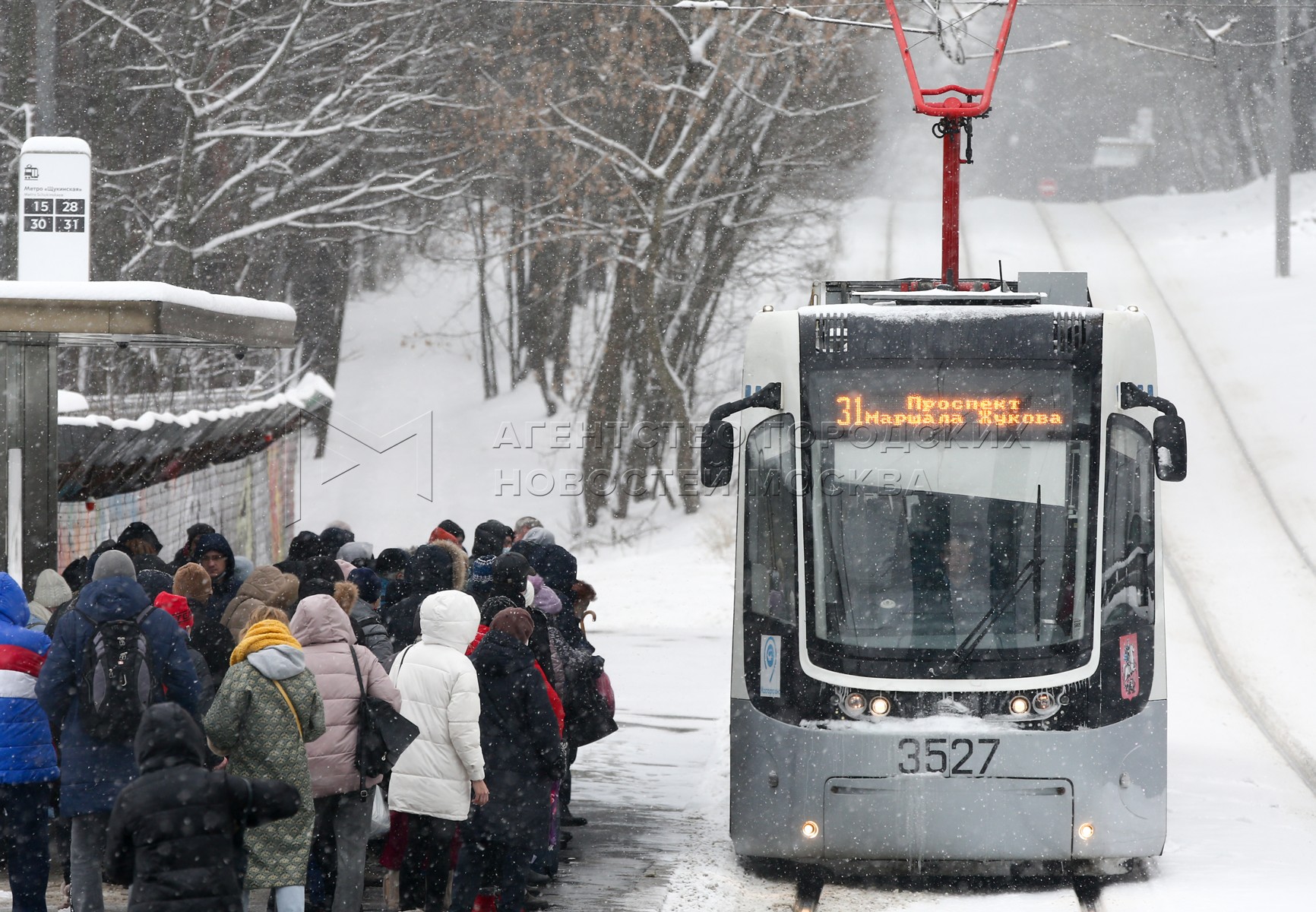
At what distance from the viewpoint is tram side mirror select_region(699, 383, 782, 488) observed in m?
8.80

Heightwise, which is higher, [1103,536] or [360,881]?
[1103,536]

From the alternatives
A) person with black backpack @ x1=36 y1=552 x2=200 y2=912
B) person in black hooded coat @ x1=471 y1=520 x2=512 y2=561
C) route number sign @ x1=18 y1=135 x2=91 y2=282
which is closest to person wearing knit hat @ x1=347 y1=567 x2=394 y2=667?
person with black backpack @ x1=36 y1=552 x2=200 y2=912

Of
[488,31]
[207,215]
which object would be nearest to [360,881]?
[207,215]

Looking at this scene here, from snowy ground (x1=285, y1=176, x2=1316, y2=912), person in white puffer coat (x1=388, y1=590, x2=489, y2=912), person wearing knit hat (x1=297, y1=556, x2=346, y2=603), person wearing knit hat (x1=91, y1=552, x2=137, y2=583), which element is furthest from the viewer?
snowy ground (x1=285, y1=176, x2=1316, y2=912)

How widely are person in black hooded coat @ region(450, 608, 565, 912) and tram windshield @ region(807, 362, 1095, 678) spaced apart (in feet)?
6.19

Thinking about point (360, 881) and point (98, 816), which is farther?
point (360, 881)

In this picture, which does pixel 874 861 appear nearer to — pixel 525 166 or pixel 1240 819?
pixel 1240 819

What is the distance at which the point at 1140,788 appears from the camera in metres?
8.67

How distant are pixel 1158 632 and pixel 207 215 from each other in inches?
856

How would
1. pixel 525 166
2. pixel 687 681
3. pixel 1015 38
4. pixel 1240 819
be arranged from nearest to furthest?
pixel 1240 819, pixel 687 681, pixel 525 166, pixel 1015 38

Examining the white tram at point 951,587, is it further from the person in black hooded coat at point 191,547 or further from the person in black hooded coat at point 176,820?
the person in black hooded coat at point 176,820

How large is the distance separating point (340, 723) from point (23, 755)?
135cm

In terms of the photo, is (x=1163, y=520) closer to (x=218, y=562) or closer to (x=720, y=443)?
(x=720, y=443)

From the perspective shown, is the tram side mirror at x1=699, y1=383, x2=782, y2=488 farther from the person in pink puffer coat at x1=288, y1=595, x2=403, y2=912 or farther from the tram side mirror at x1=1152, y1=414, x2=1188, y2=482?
the person in pink puffer coat at x1=288, y1=595, x2=403, y2=912
